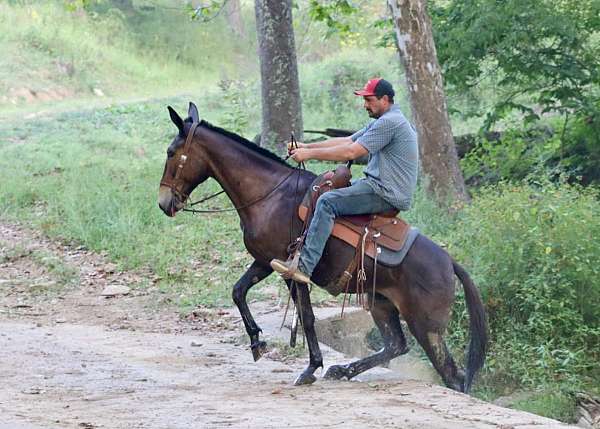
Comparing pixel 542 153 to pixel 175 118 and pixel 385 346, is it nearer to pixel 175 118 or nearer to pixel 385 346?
pixel 385 346

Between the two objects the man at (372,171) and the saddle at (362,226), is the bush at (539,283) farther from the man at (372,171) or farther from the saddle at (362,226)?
the man at (372,171)

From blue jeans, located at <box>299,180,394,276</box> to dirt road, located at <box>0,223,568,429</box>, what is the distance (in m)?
1.03

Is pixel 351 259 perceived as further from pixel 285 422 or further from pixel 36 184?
pixel 36 184

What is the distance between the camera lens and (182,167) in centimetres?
835

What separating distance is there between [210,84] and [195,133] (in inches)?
870

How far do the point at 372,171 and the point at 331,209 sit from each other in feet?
1.46

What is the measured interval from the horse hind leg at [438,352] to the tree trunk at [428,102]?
5.58m

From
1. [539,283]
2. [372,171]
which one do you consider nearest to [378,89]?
[372,171]

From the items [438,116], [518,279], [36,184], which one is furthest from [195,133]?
[36,184]

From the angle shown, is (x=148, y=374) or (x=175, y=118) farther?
(x=148, y=374)

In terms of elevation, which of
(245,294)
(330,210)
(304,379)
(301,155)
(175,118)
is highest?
(175,118)

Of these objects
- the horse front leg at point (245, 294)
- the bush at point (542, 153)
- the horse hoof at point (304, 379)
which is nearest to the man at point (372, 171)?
the horse front leg at point (245, 294)

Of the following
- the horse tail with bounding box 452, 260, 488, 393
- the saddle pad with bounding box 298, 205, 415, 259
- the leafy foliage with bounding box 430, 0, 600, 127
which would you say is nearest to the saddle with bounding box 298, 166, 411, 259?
the saddle pad with bounding box 298, 205, 415, 259

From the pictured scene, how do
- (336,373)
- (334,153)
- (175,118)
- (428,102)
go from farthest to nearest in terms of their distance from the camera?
(428,102), (336,373), (175,118), (334,153)
